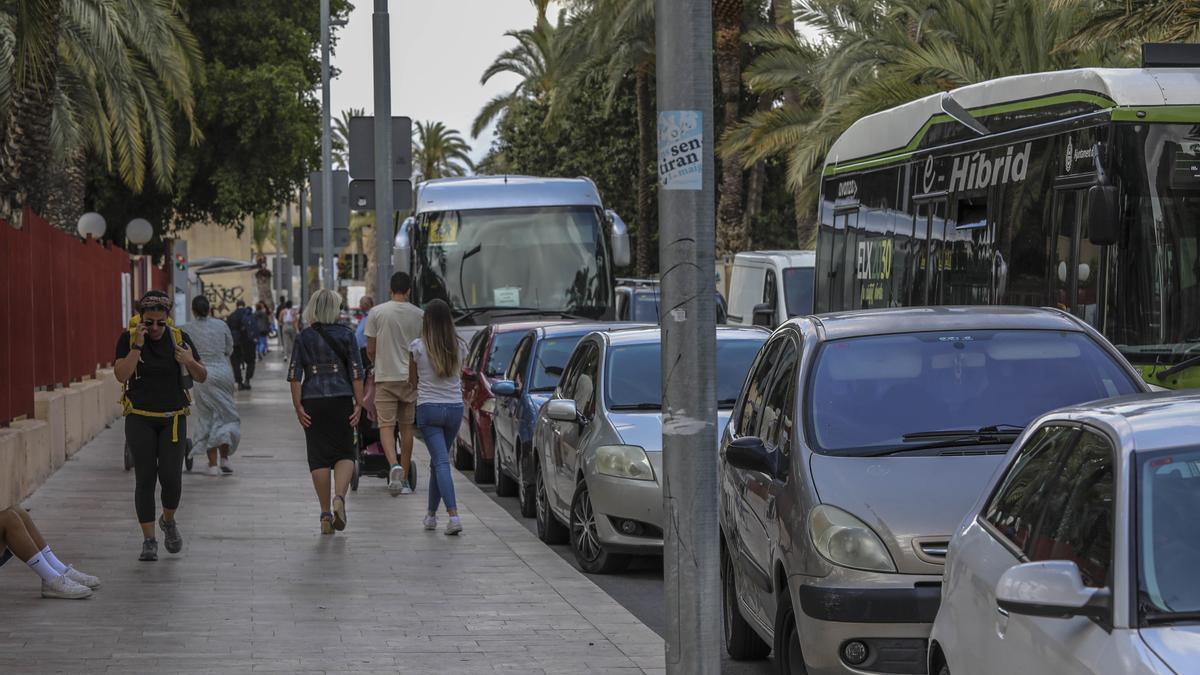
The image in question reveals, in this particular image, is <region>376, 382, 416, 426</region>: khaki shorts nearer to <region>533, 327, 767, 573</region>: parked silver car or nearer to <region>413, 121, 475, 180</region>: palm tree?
<region>533, 327, 767, 573</region>: parked silver car

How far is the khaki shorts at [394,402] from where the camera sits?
1476cm

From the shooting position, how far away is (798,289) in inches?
952

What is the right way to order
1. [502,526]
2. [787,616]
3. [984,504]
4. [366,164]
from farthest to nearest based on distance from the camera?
[366,164]
[502,526]
[787,616]
[984,504]

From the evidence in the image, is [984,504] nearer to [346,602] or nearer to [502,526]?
[346,602]

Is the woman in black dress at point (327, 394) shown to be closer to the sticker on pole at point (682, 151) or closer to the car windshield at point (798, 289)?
the sticker on pole at point (682, 151)

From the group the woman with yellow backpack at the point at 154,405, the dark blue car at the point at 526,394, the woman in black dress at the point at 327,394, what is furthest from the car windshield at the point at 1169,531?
the dark blue car at the point at 526,394

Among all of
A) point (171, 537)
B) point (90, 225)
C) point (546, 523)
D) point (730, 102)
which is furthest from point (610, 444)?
point (730, 102)

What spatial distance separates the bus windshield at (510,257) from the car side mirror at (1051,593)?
2007cm

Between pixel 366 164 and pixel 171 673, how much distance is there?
14.0 meters

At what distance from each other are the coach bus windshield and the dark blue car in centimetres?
428

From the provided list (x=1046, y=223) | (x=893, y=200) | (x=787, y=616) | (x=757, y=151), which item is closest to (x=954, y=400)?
(x=787, y=616)

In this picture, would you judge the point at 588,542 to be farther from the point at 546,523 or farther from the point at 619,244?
the point at 619,244

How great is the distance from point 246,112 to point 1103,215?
A: 31.4m

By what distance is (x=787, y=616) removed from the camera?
7039 millimetres
